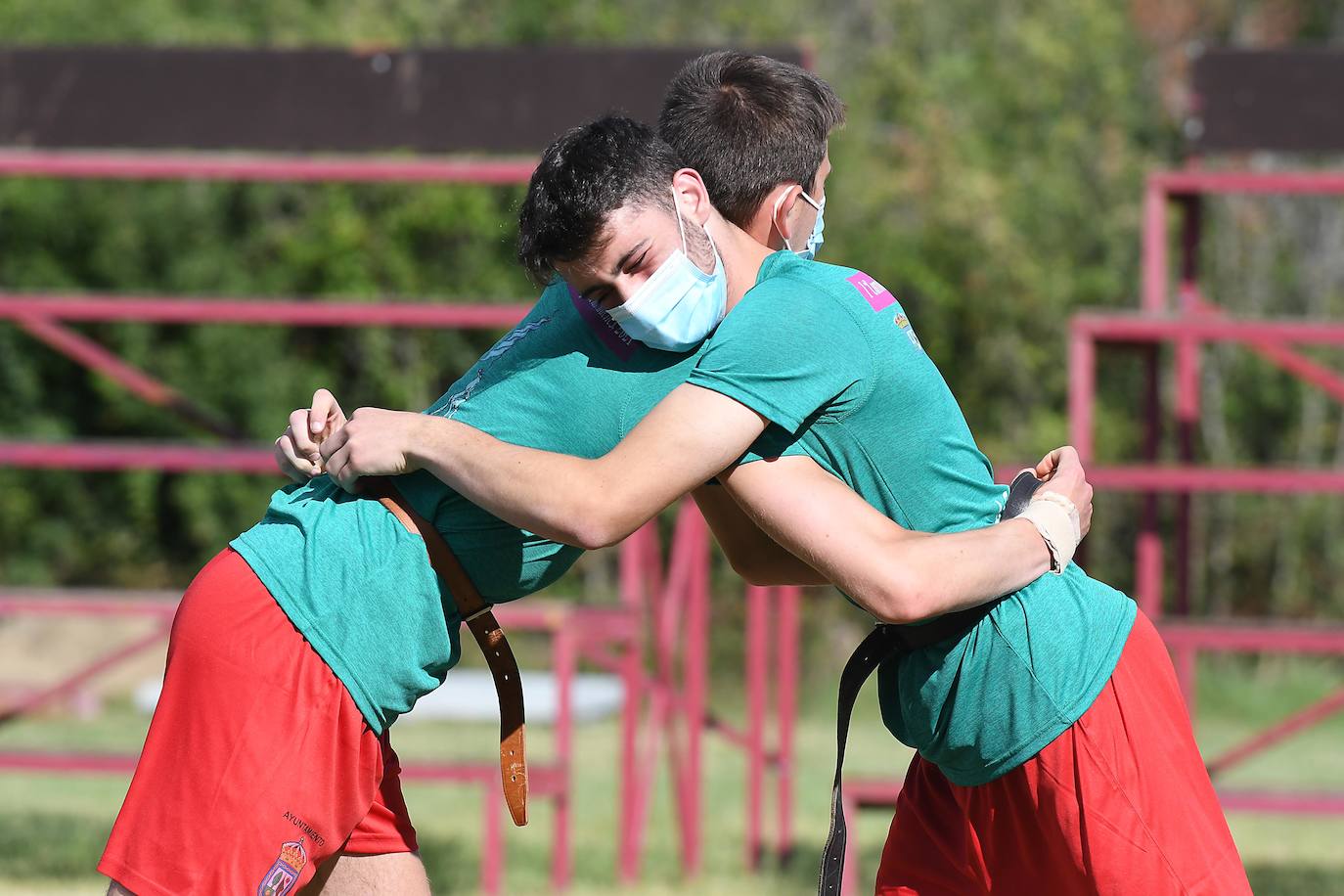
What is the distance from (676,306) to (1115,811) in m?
0.86

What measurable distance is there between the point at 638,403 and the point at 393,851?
795 millimetres

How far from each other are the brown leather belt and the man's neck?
51 centimetres

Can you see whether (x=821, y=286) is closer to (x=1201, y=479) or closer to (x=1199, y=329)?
(x=1201, y=479)

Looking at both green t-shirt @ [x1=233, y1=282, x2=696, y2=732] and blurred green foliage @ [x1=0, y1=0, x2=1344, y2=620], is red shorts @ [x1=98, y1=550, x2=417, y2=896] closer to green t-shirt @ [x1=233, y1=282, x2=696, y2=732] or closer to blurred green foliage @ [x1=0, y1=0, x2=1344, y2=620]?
green t-shirt @ [x1=233, y1=282, x2=696, y2=732]

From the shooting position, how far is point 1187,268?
555 cm

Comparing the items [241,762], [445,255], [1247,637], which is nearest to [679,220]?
[241,762]

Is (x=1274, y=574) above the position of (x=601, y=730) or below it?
above

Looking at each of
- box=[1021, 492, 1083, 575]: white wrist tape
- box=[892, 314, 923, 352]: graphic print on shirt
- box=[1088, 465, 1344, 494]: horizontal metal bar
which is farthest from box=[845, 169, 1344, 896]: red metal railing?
box=[892, 314, 923, 352]: graphic print on shirt

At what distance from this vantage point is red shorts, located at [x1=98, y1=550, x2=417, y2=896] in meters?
2.07

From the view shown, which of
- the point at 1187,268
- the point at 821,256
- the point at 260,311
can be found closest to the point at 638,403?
the point at 260,311

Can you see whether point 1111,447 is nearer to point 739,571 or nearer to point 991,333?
point 991,333

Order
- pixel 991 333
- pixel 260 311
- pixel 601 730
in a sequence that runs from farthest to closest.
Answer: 1. pixel 991 333
2. pixel 601 730
3. pixel 260 311

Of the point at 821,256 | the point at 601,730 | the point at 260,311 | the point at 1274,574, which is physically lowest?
the point at 601,730

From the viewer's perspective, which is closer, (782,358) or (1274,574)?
(782,358)
